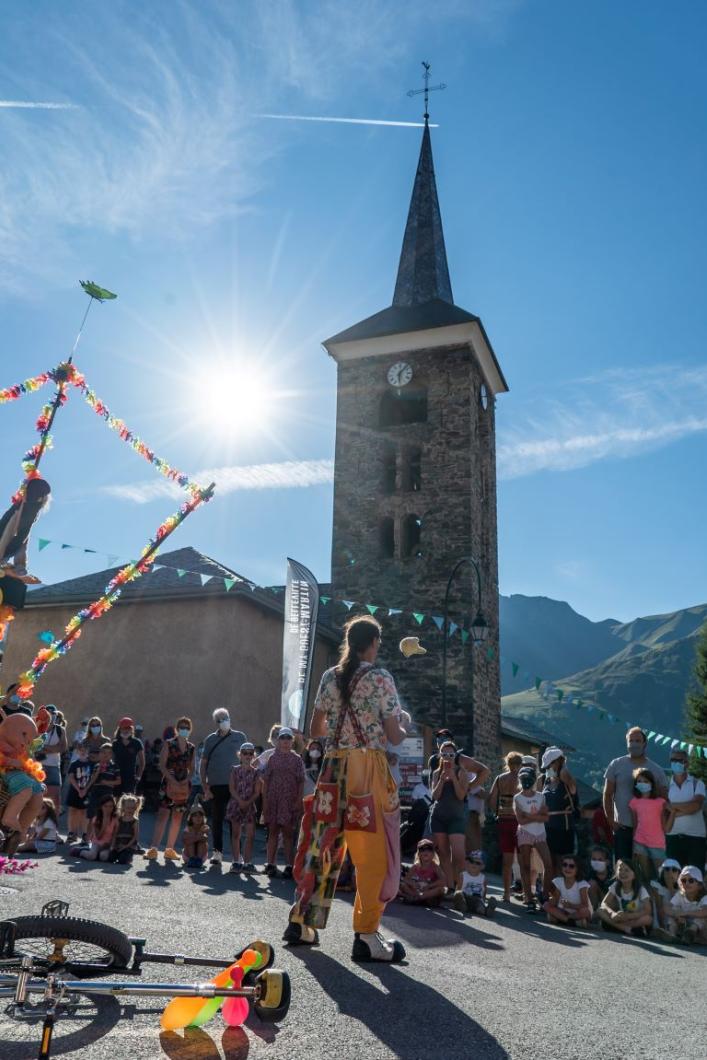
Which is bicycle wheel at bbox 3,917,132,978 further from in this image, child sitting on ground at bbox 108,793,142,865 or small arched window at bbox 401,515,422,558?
small arched window at bbox 401,515,422,558

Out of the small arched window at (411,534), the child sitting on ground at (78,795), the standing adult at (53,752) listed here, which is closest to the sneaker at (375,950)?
the standing adult at (53,752)

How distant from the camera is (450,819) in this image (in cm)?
809

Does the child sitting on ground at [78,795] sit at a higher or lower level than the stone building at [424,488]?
lower

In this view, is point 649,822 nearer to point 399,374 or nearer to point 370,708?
point 370,708

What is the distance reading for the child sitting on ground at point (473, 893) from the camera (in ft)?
24.0

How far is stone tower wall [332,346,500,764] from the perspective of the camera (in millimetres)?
22312

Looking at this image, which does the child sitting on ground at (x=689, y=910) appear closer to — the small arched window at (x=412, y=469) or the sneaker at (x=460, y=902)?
the sneaker at (x=460, y=902)

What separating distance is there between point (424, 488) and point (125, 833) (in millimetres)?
17246

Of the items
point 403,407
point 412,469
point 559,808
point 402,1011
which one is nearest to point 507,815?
point 559,808

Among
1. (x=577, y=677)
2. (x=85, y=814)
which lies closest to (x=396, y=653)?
(x=85, y=814)

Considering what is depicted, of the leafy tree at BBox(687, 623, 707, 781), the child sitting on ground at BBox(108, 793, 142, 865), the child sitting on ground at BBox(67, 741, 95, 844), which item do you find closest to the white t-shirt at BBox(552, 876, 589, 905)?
the child sitting on ground at BBox(108, 793, 142, 865)

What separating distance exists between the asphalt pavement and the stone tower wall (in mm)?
15368

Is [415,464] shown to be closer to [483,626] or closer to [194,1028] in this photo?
[483,626]

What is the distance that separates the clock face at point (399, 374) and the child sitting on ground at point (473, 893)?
1991 centimetres
